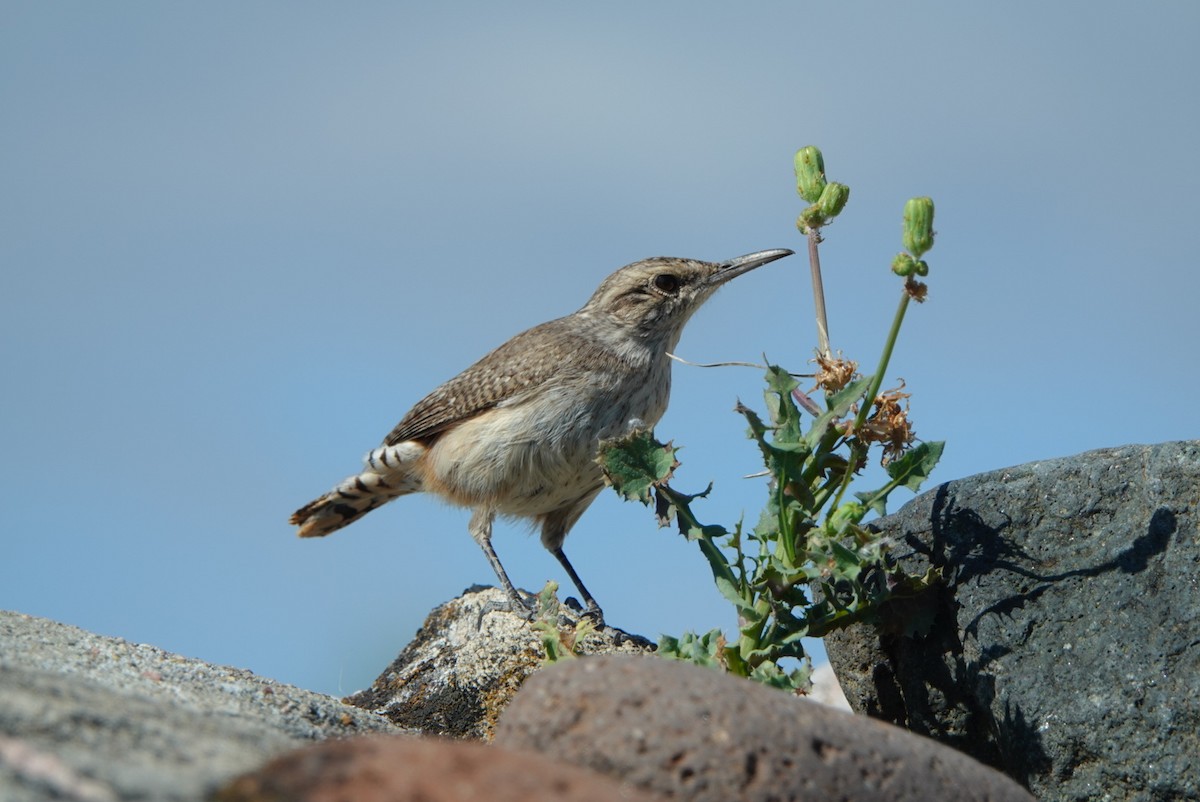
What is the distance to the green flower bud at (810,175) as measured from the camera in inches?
212

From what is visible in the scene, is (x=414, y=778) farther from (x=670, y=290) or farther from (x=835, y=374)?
(x=670, y=290)

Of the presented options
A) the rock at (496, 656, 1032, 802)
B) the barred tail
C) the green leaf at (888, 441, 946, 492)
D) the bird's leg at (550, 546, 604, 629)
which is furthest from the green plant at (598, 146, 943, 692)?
the barred tail

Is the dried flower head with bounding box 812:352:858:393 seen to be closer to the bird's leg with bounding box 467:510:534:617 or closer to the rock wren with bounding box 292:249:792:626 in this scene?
the rock wren with bounding box 292:249:792:626

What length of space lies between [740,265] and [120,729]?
663 centimetres

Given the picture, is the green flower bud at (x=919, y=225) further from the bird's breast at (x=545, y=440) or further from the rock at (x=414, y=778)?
the bird's breast at (x=545, y=440)

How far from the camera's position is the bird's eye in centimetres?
879

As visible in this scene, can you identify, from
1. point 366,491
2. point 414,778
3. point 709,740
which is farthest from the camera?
point 366,491

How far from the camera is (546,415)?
7.71 metres

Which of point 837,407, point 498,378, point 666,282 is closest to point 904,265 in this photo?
point 837,407

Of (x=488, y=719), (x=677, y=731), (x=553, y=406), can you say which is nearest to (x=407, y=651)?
(x=488, y=719)

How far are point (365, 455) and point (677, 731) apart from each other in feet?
20.6

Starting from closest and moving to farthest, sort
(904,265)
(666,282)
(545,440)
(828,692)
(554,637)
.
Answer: (904,265)
(554,637)
(545,440)
(666,282)
(828,692)

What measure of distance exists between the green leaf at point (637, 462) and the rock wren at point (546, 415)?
1744 millimetres

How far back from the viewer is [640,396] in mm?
8047
